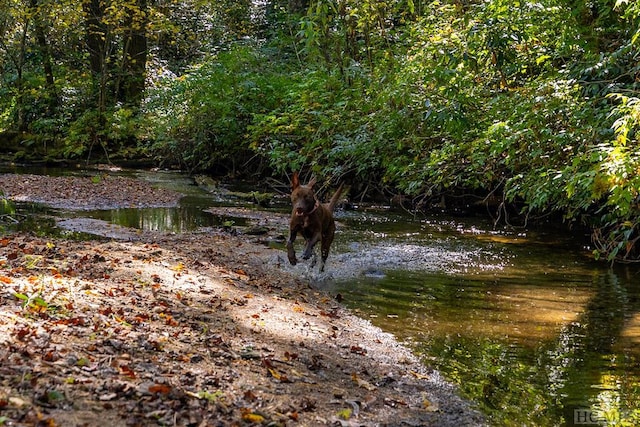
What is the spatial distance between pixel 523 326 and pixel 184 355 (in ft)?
12.3

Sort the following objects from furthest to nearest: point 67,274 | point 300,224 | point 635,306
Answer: point 300,224, point 635,306, point 67,274

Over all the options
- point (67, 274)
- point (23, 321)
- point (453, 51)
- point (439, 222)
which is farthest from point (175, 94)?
point (23, 321)

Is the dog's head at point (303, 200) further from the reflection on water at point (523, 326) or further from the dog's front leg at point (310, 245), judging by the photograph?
the reflection on water at point (523, 326)

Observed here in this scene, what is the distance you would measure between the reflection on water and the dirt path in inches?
13.9

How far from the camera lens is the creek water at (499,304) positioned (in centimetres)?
485

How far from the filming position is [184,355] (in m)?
4.48

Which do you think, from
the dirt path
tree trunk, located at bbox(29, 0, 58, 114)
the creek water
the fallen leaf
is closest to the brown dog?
the creek water

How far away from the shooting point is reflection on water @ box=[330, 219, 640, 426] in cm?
477

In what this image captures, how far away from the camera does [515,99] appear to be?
38.7 feet

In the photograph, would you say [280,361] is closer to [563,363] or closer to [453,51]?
[563,363]

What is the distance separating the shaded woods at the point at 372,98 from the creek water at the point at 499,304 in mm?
950

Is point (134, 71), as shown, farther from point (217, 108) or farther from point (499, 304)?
point (499, 304)

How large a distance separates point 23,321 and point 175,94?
2005 cm

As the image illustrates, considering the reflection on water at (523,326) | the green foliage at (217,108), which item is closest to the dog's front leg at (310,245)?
the reflection on water at (523,326)
